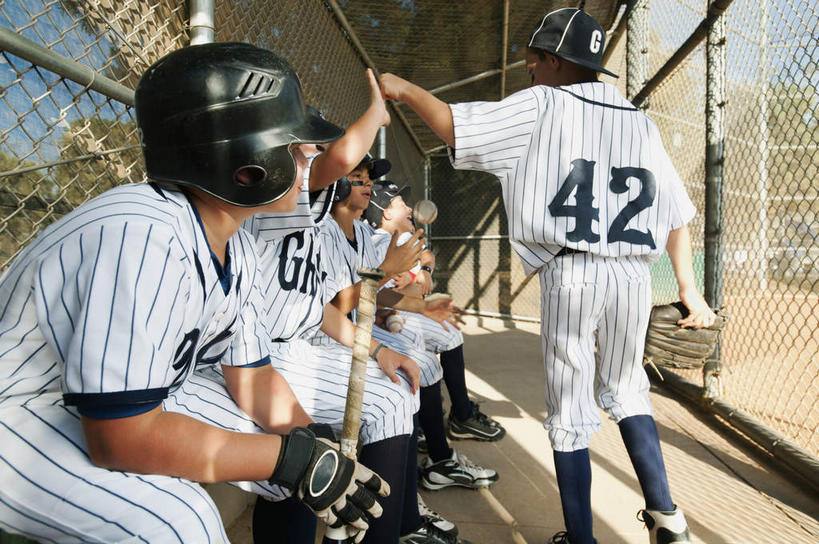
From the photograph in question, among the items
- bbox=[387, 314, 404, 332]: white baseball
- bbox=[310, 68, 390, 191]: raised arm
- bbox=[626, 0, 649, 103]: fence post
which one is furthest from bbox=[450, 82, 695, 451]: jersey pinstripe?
bbox=[626, 0, 649, 103]: fence post

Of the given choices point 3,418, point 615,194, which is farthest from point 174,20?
point 615,194

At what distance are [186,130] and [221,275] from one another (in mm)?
305

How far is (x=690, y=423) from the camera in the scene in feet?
10.3

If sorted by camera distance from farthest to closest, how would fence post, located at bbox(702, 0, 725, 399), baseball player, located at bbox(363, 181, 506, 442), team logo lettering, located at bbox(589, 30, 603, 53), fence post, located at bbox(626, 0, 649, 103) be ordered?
fence post, located at bbox(626, 0, 649, 103)
fence post, located at bbox(702, 0, 725, 399)
baseball player, located at bbox(363, 181, 506, 442)
team logo lettering, located at bbox(589, 30, 603, 53)

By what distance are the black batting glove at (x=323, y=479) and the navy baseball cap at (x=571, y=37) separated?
1.54 meters

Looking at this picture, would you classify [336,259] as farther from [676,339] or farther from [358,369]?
[676,339]

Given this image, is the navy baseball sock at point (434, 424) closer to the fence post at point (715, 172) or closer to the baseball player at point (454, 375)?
the baseball player at point (454, 375)

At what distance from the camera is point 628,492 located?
223 centimetres

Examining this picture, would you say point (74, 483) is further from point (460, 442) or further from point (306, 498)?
point (460, 442)

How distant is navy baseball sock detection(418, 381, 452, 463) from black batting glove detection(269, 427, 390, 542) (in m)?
1.32

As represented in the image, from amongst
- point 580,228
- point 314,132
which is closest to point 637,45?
point 580,228

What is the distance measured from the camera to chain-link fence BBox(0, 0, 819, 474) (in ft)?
4.07

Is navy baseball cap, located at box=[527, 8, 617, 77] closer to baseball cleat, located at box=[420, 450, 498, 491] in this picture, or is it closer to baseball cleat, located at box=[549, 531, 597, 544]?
baseball cleat, located at box=[549, 531, 597, 544]

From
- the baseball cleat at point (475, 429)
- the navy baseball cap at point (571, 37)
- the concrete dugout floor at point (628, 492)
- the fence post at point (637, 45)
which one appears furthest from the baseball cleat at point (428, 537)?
the fence post at point (637, 45)
